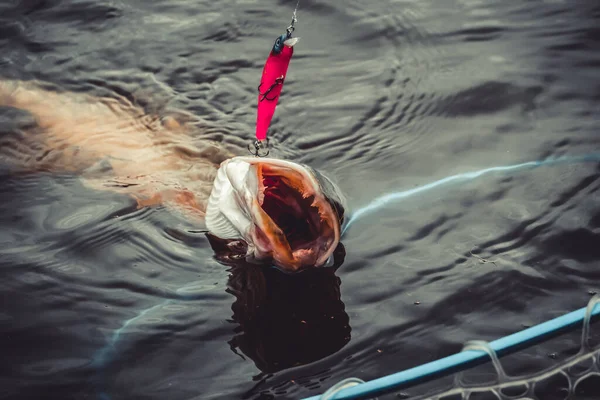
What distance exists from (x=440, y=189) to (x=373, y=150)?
59cm

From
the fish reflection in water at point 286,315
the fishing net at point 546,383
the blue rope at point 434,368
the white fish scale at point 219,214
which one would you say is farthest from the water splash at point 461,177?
the blue rope at point 434,368

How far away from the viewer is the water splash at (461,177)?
3.95m

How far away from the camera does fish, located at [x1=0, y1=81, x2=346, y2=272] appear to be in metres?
3.27

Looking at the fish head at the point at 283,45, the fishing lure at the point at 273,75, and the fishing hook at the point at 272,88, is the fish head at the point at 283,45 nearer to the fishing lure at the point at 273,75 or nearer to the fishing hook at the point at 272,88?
the fishing lure at the point at 273,75

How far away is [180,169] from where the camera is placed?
174 inches

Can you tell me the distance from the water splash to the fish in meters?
0.19

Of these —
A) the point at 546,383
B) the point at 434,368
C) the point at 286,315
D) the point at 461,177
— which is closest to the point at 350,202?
the point at 461,177

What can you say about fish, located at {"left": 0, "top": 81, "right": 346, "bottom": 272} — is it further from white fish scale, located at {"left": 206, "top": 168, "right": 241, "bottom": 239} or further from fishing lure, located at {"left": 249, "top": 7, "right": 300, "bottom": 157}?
fishing lure, located at {"left": 249, "top": 7, "right": 300, "bottom": 157}

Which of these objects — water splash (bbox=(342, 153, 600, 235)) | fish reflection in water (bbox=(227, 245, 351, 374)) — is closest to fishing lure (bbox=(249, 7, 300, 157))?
fish reflection in water (bbox=(227, 245, 351, 374))

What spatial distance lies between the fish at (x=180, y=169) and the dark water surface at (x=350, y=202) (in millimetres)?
110

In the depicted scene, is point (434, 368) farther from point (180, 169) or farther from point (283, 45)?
point (180, 169)

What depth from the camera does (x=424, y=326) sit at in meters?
3.16

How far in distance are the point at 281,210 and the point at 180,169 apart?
1195 millimetres

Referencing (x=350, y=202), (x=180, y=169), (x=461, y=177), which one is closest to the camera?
(x=350, y=202)
